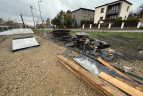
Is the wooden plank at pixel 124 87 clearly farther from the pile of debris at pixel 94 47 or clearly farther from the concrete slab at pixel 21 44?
the concrete slab at pixel 21 44

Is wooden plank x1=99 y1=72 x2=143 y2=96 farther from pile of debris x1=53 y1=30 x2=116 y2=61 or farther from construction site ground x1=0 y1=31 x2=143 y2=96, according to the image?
pile of debris x1=53 y1=30 x2=116 y2=61

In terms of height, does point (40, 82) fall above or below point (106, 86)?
below

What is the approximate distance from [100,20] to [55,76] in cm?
2796

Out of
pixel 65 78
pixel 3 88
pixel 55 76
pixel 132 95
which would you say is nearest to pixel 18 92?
pixel 3 88

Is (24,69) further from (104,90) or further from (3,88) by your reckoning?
(104,90)

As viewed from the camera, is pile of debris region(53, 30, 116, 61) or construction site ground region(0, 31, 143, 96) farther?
pile of debris region(53, 30, 116, 61)

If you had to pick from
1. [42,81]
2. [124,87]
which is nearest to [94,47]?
[124,87]

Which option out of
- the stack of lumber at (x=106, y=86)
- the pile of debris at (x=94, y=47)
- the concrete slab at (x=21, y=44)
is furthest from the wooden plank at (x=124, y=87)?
the concrete slab at (x=21, y=44)

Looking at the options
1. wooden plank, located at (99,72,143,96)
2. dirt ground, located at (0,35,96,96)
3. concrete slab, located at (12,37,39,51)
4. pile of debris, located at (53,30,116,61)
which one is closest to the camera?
wooden plank, located at (99,72,143,96)

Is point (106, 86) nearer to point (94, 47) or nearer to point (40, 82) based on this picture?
point (40, 82)

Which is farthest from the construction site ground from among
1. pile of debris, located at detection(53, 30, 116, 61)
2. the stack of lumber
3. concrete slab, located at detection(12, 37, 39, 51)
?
concrete slab, located at detection(12, 37, 39, 51)

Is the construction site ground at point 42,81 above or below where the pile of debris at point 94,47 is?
below

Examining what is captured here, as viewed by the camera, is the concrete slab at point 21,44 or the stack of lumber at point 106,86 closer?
the stack of lumber at point 106,86

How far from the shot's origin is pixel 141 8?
29031mm
